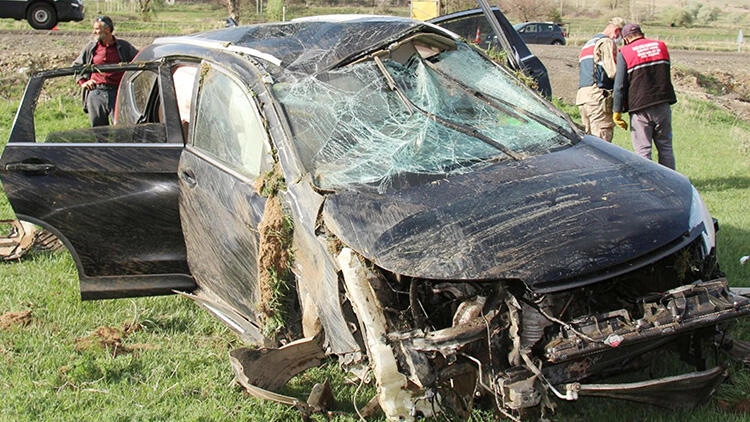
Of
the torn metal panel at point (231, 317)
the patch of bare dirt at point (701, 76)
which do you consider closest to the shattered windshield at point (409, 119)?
the torn metal panel at point (231, 317)

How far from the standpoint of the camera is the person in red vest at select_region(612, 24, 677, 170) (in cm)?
789

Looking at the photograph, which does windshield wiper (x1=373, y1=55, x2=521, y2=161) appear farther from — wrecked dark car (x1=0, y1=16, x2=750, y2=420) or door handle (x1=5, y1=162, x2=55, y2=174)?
door handle (x1=5, y1=162, x2=55, y2=174)

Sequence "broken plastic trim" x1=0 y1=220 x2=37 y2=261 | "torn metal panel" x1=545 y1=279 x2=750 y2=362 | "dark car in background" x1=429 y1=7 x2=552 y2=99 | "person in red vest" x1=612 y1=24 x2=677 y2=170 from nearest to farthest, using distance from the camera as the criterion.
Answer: "torn metal panel" x1=545 y1=279 x2=750 y2=362
"broken plastic trim" x1=0 y1=220 x2=37 y2=261
"dark car in background" x1=429 y1=7 x2=552 y2=99
"person in red vest" x1=612 y1=24 x2=677 y2=170

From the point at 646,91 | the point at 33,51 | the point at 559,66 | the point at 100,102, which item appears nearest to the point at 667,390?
the point at 646,91

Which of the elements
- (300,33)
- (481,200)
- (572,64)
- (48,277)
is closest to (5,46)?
(572,64)

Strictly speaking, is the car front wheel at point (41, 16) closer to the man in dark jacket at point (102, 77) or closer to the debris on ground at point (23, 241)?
the man in dark jacket at point (102, 77)

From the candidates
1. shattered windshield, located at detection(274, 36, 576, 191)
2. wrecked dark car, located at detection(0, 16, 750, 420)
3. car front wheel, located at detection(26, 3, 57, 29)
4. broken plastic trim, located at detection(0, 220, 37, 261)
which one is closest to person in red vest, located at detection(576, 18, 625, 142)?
wrecked dark car, located at detection(0, 16, 750, 420)

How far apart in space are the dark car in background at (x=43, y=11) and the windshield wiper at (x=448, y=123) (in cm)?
1921

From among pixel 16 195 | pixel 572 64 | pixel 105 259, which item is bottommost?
pixel 572 64

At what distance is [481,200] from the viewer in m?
3.60

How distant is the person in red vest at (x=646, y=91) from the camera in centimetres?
789

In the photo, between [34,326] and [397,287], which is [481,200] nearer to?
[397,287]

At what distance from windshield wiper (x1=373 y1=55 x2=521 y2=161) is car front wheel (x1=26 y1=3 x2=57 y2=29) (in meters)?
20.0

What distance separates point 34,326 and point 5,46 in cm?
1575
